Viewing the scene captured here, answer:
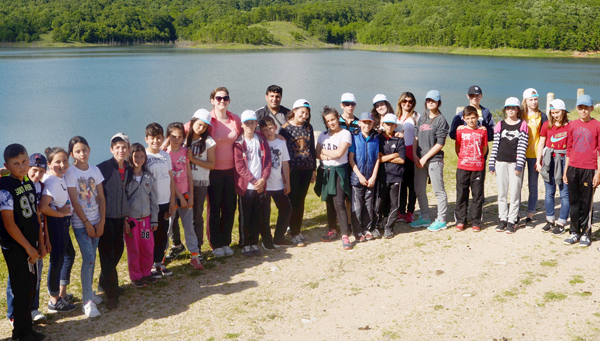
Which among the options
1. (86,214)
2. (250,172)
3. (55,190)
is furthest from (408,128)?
(55,190)

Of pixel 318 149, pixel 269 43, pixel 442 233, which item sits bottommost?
pixel 442 233

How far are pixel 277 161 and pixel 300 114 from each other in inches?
26.2

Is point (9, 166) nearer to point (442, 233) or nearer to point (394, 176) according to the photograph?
point (394, 176)

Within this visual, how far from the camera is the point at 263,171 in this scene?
5.82 m

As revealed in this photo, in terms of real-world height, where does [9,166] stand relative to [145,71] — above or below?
below

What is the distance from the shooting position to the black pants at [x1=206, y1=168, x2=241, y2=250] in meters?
5.83

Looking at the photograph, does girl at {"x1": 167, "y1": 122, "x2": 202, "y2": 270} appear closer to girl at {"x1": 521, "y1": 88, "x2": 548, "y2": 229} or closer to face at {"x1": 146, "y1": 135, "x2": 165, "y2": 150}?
face at {"x1": 146, "y1": 135, "x2": 165, "y2": 150}

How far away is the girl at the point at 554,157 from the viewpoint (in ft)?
19.7

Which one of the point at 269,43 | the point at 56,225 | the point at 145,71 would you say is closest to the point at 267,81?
the point at 145,71

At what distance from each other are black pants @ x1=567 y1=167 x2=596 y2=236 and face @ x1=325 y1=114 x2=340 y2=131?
2834mm

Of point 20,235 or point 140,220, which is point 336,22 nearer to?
point 140,220

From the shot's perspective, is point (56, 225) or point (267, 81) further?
point (267, 81)

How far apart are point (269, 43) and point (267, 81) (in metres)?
86.8

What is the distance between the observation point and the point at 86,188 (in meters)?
4.34
